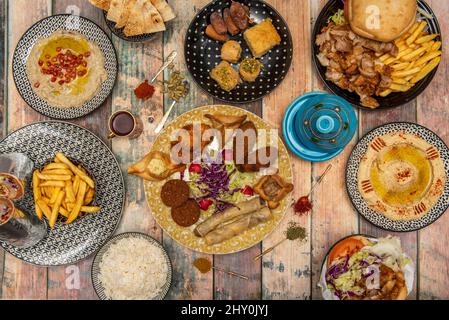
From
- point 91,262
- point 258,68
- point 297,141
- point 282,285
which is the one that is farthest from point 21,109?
point 282,285

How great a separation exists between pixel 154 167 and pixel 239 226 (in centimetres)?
57

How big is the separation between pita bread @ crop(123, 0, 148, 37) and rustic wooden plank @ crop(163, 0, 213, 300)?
0.72ft

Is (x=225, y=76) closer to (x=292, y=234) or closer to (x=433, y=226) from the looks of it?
(x=292, y=234)

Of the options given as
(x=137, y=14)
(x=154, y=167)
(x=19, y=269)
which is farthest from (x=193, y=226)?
(x=137, y=14)

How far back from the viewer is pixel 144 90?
2.53 metres

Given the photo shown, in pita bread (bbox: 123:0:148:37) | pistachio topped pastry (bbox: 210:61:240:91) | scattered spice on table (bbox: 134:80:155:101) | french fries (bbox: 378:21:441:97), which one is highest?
pita bread (bbox: 123:0:148:37)

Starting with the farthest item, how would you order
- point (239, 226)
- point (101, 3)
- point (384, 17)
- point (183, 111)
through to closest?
point (183, 111)
point (239, 226)
point (101, 3)
point (384, 17)

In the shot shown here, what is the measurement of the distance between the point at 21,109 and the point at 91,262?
0.99m

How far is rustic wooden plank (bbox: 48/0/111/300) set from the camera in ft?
8.39

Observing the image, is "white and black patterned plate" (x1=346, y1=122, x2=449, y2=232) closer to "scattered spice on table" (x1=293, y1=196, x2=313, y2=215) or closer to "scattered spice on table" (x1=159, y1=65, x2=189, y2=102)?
"scattered spice on table" (x1=293, y1=196, x2=313, y2=215)

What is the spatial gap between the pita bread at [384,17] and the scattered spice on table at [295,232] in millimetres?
1108

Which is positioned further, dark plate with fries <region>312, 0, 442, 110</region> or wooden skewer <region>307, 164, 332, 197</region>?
wooden skewer <region>307, 164, 332, 197</region>

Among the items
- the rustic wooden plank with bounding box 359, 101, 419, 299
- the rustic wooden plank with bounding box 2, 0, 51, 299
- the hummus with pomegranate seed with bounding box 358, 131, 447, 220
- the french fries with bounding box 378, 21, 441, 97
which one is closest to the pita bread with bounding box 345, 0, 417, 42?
the french fries with bounding box 378, 21, 441, 97

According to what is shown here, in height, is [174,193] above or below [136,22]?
below
